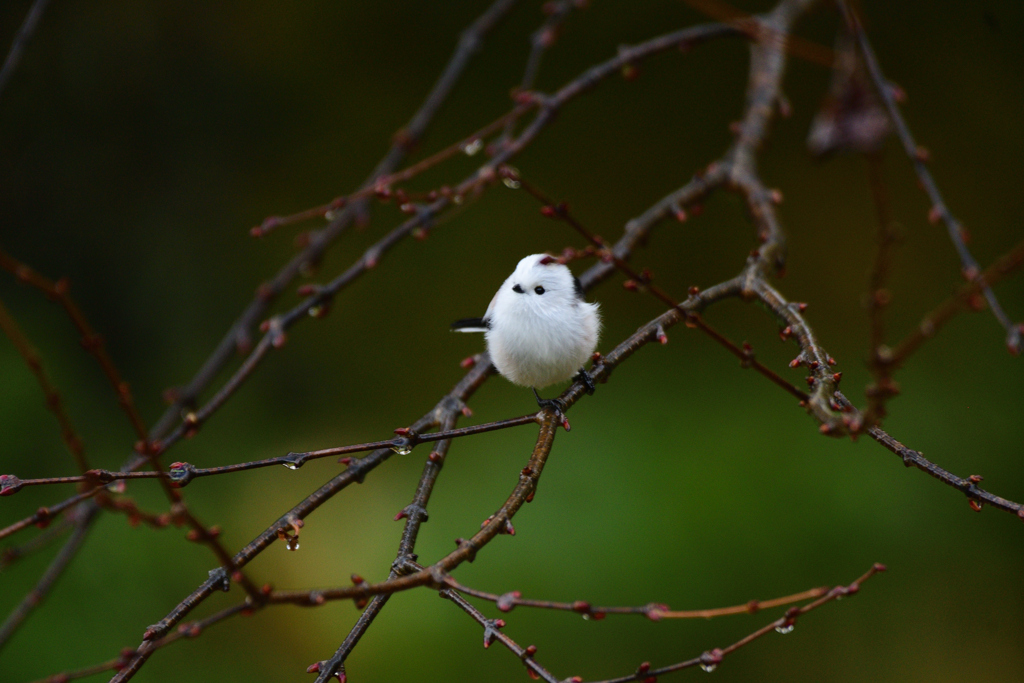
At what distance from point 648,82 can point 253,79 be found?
81 centimetres

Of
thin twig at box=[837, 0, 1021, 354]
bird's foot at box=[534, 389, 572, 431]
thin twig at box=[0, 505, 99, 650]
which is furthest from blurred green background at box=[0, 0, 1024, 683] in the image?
thin twig at box=[837, 0, 1021, 354]

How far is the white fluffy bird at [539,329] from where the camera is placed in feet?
2.37

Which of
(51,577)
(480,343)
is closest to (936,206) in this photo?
(51,577)

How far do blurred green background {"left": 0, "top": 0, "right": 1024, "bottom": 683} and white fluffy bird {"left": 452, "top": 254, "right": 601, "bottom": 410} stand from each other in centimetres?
64

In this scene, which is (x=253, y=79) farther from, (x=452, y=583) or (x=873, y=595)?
(x=873, y=595)

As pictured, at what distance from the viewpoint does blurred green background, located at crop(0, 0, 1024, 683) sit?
1271mm

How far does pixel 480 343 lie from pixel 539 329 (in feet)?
3.00

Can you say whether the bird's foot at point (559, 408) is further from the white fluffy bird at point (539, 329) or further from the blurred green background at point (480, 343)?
the blurred green background at point (480, 343)

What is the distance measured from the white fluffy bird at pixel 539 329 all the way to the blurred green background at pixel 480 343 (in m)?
0.64

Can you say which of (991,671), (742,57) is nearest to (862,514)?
(991,671)

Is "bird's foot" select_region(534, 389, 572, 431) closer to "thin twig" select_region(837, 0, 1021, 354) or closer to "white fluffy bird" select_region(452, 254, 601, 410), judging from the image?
"white fluffy bird" select_region(452, 254, 601, 410)

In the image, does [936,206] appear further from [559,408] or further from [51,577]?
[51,577]

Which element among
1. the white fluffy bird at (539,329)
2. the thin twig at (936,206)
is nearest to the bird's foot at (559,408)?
the white fluffy bird at (539,329)

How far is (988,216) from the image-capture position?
1.39m
